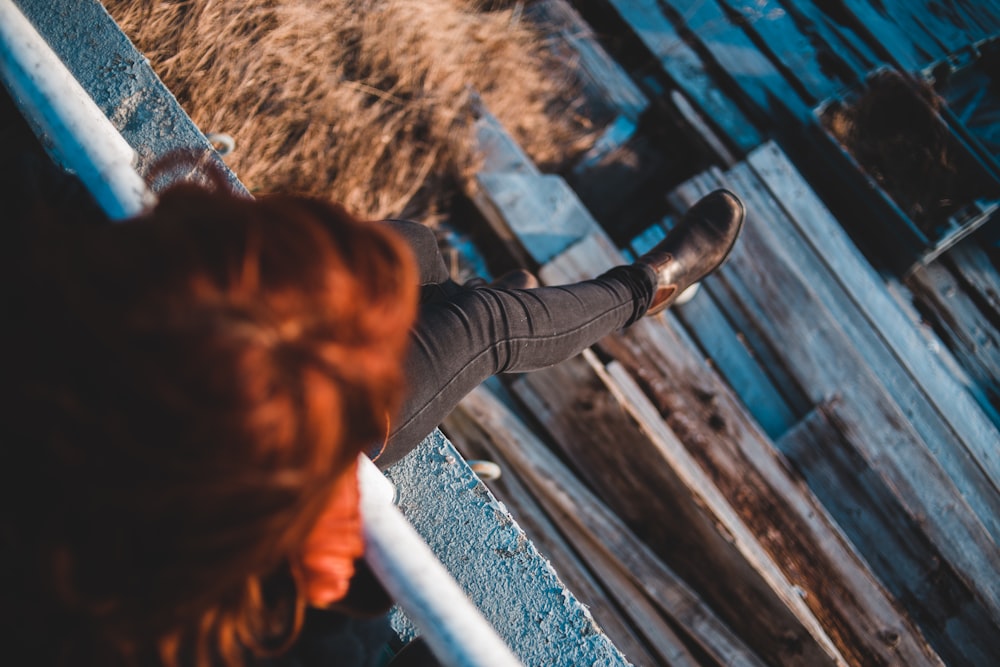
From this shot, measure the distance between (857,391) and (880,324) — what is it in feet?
0.94

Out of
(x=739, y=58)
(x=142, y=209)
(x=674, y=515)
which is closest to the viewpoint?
(x=142, y=209)

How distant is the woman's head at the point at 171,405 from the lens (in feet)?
1.70

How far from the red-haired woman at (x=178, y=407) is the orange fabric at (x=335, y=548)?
0.09 metres

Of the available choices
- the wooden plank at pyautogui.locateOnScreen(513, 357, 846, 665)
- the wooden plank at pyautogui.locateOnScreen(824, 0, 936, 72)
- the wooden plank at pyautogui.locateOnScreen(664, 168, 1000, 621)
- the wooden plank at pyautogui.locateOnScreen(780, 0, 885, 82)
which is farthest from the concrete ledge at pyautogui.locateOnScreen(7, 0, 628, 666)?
the wooden plank at pyautogui.locateOnScreen(824, 0, 936, 72)

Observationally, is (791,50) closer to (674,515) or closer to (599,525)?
(674,515)

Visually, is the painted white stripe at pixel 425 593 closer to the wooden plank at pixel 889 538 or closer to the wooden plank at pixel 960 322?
the wooden plank at pixel 889 538

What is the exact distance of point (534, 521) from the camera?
1734 mm

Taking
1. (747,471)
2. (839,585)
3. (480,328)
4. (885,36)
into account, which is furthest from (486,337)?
(885,36)

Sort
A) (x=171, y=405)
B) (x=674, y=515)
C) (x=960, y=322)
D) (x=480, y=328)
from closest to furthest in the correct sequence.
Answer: (x=171, y=405) < (x=480, y=328) < (x=674, y=515) < (x=960, y=322)

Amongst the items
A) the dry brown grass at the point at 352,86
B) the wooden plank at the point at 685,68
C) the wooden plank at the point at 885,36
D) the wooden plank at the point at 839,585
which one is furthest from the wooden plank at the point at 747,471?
the wooden plank at the point at 885,36

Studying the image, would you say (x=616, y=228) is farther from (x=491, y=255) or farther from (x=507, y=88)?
(x=507, y=88)

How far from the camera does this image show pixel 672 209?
217 centimetres

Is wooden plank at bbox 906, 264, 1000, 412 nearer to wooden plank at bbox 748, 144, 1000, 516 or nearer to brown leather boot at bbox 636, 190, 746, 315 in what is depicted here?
wooden plank at bbox 748, 144, 1000, 516

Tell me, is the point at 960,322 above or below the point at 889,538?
above
